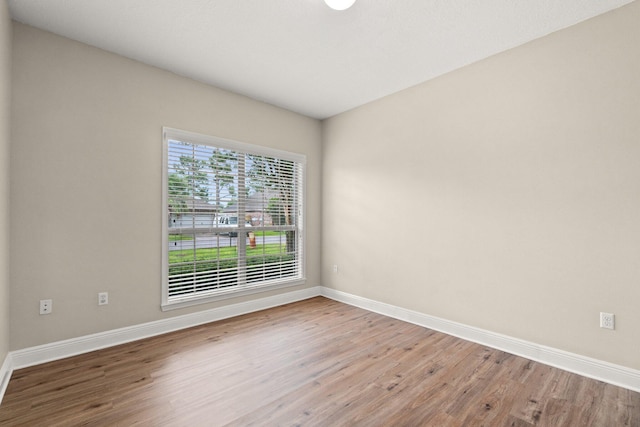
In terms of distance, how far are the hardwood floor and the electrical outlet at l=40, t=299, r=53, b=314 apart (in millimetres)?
428

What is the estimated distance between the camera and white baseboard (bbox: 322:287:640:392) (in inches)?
85.4

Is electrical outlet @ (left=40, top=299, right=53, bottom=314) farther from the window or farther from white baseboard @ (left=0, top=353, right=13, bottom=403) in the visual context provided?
the window

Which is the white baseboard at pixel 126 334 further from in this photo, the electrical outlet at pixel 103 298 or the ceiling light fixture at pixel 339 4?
the ceiling light fixture at pixel 339 4

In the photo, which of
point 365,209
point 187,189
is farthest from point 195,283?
point 365,209

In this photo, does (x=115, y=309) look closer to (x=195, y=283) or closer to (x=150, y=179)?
(x=195, y=283)

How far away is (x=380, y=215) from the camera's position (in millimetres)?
3844

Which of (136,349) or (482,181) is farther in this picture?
(482,181)

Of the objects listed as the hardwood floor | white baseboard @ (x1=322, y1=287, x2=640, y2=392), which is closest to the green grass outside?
the hardwood floor

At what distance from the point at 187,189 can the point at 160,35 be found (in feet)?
4.86

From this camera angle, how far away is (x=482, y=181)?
2.92 m

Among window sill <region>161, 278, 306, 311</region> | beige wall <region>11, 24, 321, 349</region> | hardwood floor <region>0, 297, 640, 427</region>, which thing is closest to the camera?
hardwood floor <region>0, 297, 640, 427</region>

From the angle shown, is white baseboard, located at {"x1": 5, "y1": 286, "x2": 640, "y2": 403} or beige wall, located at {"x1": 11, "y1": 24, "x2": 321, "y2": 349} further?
beige wall, located at {"x1": 11, "y1": 24, "x2": 321, "y2": 349}

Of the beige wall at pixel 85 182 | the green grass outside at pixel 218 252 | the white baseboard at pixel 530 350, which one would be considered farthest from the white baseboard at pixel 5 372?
the white baseboard at pixel 530 350

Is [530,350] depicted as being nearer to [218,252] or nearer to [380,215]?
[380,215]
